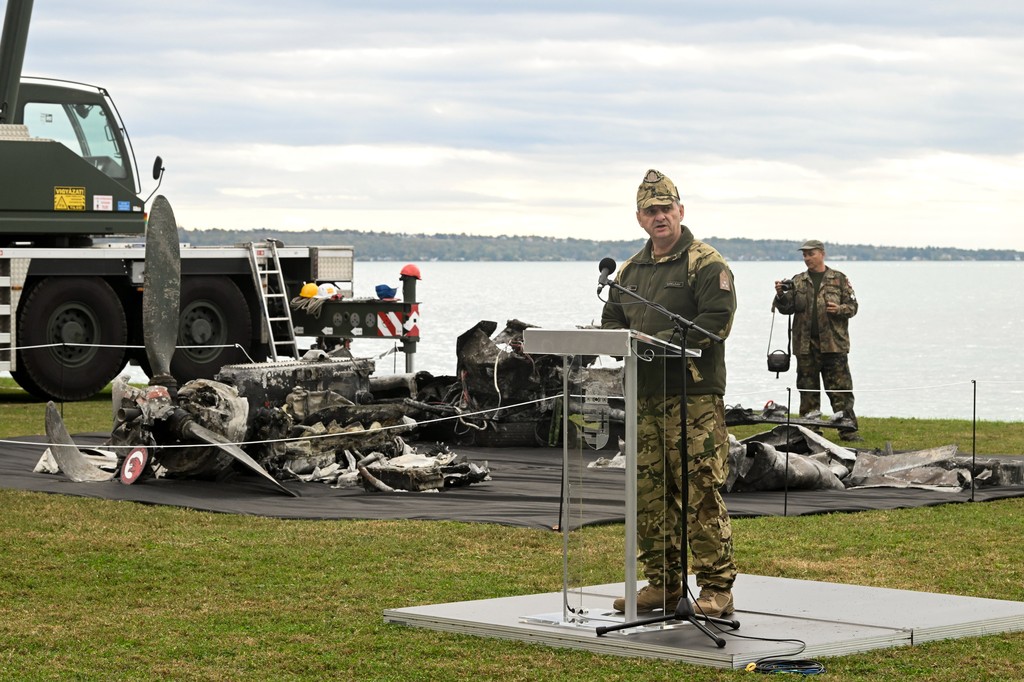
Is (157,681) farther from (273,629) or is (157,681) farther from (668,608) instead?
(668,608)

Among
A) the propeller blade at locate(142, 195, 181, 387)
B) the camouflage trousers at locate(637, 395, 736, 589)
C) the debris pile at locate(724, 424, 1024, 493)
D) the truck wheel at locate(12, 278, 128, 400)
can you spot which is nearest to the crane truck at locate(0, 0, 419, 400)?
the truck wheel at locate(12, 278, 128, 400)

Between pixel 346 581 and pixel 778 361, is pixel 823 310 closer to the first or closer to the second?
pixel 778 361

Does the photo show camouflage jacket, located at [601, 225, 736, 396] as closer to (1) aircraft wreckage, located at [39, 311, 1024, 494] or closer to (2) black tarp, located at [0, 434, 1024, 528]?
(2) black tarp, located at [0, 434, 1024, 528]

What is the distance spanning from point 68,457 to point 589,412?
19.3 feet

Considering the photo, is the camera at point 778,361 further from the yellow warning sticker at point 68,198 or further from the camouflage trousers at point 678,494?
the yellow warning sticker at point 68,198

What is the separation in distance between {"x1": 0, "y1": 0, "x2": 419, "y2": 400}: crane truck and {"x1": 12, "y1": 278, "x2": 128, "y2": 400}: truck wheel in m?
0.01

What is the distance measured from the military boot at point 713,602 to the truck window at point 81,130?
12684mm

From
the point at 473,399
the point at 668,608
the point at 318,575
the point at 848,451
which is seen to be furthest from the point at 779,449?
the point at 668,608

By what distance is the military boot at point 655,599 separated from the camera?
5914 mm

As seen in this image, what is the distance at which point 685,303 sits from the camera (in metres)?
5.96

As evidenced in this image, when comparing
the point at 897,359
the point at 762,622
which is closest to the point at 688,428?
the point at 762,622

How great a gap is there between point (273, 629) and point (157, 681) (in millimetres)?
884

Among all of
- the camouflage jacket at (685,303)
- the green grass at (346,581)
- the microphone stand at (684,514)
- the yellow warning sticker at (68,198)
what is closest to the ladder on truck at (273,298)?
the yellow warning sticker at (68,198)

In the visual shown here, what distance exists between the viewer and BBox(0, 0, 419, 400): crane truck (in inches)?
645
